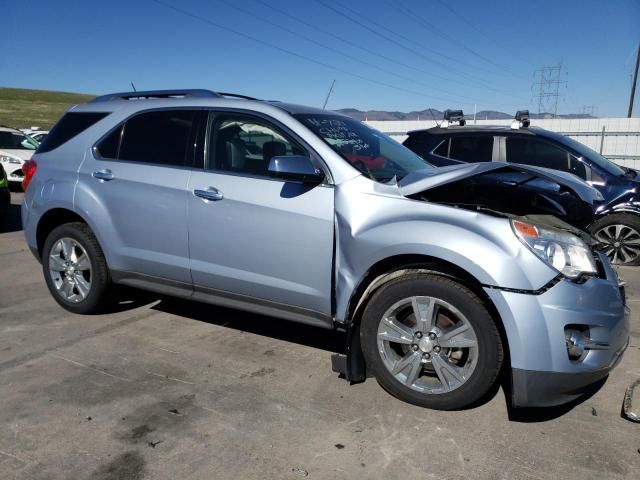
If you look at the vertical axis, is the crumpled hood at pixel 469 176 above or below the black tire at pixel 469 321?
above

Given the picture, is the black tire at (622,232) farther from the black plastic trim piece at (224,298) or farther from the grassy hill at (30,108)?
the grassy hill at (30,108)

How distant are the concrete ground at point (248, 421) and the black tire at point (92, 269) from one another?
33 centimetres

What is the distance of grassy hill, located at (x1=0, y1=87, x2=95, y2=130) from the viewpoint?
5491 cm

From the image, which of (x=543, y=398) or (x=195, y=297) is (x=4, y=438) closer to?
(x=195, y=297)

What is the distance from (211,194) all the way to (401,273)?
141cm

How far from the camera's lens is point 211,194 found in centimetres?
368

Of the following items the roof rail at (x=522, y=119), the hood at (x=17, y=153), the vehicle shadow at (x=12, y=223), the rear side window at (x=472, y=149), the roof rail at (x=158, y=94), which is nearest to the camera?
the roof rail at (x=158, y=94)

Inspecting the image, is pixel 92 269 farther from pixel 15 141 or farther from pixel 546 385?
pixel 15 141

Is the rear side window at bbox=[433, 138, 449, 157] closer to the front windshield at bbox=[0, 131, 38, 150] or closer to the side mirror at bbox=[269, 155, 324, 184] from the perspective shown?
the side mirror at bbox=[269, 155, 324, 184]

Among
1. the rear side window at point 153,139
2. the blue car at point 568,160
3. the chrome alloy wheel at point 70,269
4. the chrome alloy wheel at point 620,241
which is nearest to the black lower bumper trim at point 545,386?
the rear side window at point 153,139

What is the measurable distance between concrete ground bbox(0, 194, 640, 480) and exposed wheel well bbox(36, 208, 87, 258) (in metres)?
→ 0.90

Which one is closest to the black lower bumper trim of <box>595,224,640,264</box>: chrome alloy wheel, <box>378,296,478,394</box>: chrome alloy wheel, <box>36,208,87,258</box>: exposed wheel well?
<box>378,296,478,394</box>: chrome alloy wheel

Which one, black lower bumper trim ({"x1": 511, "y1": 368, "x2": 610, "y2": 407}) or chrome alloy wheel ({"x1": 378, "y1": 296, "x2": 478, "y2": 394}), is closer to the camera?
black lower bumper trim ({"x1": 511, "y1": 368, "x2": 610, "y2": 407})

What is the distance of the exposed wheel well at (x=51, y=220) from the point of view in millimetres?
4535
